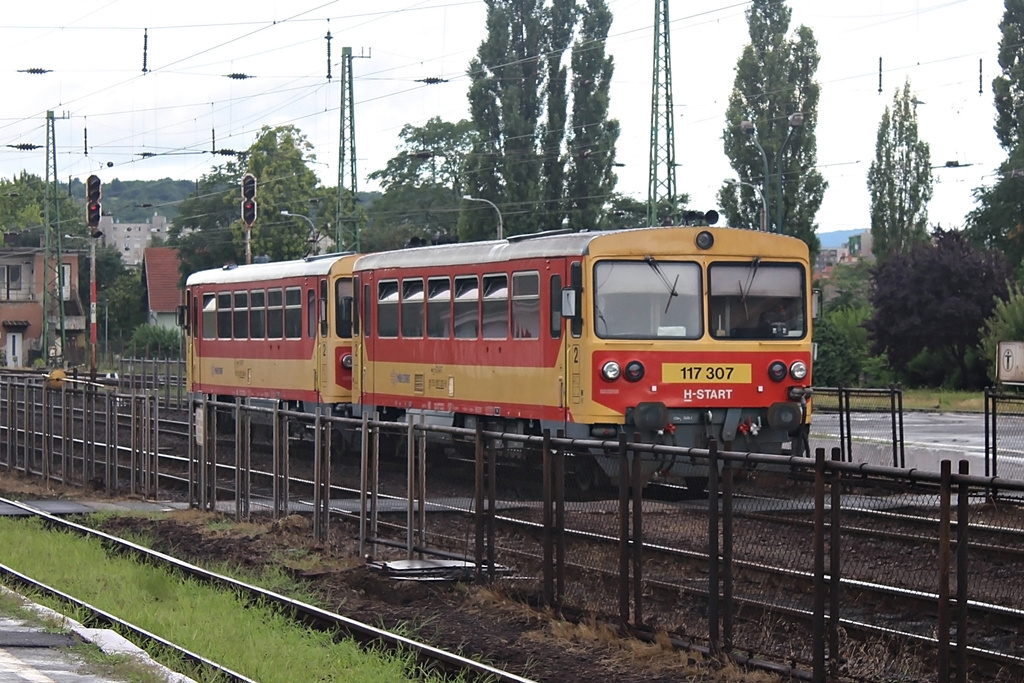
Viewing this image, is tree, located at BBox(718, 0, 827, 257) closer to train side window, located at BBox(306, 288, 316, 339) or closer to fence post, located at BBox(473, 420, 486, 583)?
train side window, located at BBox(306, 288, 316, 339)

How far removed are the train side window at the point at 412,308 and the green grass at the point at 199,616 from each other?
6758mm

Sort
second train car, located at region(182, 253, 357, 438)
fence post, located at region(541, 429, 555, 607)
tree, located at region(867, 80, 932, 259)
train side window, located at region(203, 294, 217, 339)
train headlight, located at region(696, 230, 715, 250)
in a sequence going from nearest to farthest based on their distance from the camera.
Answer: fence post, located at region(541, 429, 555, 607)
train headlight, located at region(696, 230, 715, 250)
second train car, located at region(182, 253, 357, 438)
train side window, located at region(203, 294, 217, 339)
tree, located at region(867, 80, 932, 259)

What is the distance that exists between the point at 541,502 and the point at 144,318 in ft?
332

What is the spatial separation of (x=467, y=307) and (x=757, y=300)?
384 centimetres

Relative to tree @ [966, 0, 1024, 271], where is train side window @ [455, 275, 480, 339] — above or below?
below

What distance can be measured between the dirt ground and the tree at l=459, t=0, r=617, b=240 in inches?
1789

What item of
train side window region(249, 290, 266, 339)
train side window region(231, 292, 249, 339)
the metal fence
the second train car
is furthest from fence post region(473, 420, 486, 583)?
train side window region(231, 292, 249, 339)

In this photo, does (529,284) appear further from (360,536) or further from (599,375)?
(360,536)

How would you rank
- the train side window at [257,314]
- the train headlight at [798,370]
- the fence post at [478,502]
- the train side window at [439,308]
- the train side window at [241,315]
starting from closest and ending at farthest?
the fence post at [478,502]
the train headlight at [798,370]
the train side window at [439,308]
the train side window at [257,314]
the train side window at [241,315]

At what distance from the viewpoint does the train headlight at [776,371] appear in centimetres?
1872

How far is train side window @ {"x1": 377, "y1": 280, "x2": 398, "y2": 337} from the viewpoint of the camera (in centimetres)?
2262

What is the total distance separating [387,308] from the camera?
902 inches

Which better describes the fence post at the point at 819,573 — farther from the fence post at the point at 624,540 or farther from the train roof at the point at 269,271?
the train roof at the point at 269,271

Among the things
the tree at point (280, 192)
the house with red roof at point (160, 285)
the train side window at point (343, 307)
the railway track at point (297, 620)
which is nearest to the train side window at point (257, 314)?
the train side window at point (343, 307)
